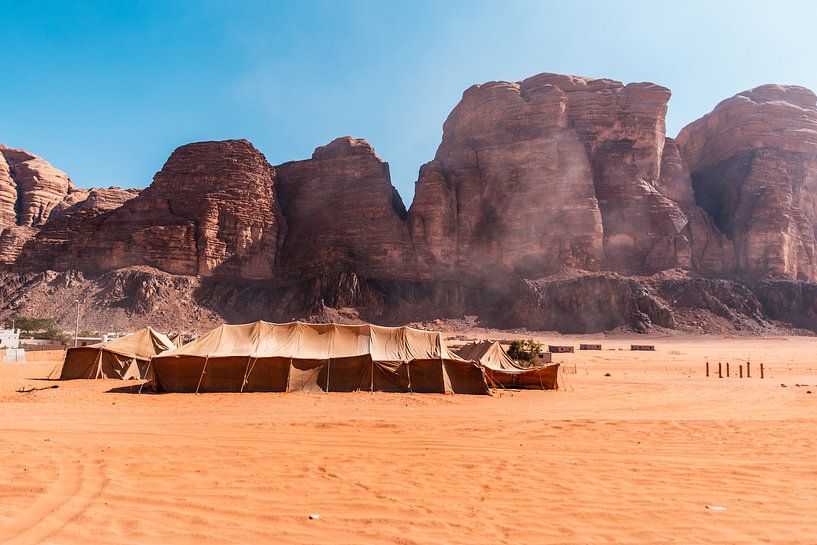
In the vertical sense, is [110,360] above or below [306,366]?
below

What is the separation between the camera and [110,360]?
916 inches

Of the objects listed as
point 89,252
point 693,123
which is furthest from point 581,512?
point 693,123

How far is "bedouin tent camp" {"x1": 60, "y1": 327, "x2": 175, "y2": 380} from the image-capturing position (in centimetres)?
2277

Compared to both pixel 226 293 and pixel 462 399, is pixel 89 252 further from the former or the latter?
pixel 462 399

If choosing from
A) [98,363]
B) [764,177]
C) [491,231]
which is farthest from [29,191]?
[764,177]

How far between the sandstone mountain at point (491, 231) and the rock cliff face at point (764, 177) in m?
0.34

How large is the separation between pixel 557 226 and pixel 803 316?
36.4m

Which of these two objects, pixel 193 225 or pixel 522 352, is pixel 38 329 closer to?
pixel 193 225

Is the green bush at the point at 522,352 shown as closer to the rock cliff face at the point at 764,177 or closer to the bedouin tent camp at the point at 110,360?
the bedouin tent camp at the point at 110,360

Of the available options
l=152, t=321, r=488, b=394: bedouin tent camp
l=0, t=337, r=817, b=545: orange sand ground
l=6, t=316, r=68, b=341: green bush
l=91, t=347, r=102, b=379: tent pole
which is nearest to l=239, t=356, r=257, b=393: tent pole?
l=152, t=321, r=488, b=394: bedouin tent camp

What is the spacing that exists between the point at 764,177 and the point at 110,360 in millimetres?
103495

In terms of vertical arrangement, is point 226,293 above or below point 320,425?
above

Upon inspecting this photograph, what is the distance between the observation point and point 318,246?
301ft

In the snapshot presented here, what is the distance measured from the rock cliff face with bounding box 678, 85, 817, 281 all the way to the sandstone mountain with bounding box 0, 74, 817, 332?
1.11 ft
